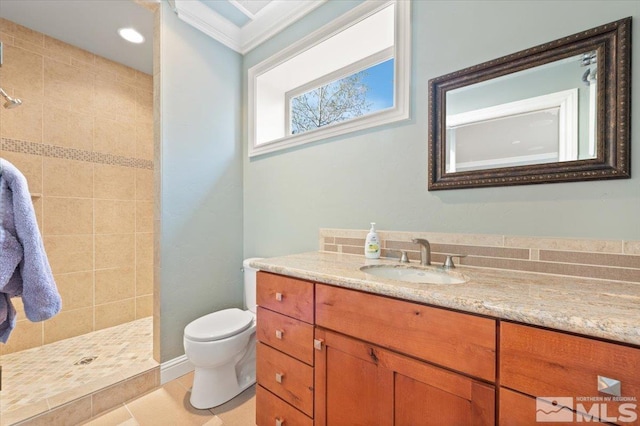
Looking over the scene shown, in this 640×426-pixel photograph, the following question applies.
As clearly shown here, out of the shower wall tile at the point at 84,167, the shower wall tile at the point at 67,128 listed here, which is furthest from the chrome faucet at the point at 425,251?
the shower wall tile at the point at 67,128

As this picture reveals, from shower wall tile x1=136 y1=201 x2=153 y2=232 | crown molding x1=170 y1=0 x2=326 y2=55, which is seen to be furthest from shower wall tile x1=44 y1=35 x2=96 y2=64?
shower wall tile x1=136 y1=201 x2=153 y2=232

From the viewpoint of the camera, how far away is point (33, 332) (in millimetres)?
1980

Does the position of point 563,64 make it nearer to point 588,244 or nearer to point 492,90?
point 492,90

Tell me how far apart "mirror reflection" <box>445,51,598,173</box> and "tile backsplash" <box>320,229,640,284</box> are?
0.32m

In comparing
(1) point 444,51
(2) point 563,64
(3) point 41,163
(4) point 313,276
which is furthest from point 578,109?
(3) point 41,163

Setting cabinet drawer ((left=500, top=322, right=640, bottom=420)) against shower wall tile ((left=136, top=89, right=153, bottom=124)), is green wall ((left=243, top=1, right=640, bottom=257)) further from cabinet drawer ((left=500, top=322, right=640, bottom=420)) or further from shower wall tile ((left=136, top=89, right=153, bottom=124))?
shower wall tile ((left=136, top=89, right=153, bottom=124))

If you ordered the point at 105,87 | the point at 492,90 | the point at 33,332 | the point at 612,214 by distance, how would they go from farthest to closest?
1. the point at 105,87
2. the point at 33,332
3. the point at 492,90
4. the point at 612,214

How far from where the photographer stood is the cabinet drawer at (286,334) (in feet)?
3.51

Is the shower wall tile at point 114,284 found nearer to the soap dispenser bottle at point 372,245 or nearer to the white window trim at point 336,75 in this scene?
the white window trim at point 336,75

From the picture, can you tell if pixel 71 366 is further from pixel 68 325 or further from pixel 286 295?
pixel 286 295

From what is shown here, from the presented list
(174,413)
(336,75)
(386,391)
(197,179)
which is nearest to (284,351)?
(386,391)

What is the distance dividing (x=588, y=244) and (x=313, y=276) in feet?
3.38

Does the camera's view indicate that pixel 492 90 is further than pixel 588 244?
Yes

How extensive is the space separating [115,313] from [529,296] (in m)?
3.07
